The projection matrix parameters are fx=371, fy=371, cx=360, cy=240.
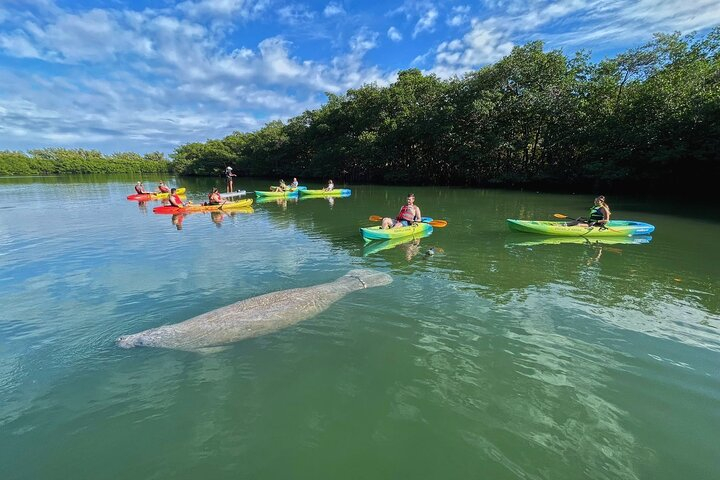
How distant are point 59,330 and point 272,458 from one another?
532cm

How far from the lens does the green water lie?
376cm

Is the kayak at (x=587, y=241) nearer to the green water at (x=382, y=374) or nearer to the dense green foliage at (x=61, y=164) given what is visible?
the green water at (x=382, y=374)

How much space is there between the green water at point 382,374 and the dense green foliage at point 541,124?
1811 centimetres

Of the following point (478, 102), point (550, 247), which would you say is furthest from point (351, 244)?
point (478, 102)

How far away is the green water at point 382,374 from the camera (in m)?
3.76

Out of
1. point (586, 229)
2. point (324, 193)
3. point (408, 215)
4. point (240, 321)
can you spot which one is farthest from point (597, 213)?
point (324, 193)

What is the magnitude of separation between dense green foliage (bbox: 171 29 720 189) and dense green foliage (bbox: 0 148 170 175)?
261 ft

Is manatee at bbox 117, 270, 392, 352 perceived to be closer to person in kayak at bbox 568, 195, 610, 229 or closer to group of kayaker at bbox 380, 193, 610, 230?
group of kayaker at bbox 380, 193, 610, 230

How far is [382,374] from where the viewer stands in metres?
5.16

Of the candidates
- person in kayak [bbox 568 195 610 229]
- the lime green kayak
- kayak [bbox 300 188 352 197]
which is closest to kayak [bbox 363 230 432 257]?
person in kayak [bbox 568 195 610 229]

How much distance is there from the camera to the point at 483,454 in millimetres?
3754

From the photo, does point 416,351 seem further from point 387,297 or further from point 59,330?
point 59,330

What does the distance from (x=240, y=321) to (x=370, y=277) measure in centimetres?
344

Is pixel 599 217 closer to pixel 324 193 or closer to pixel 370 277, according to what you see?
pixel 370 277
